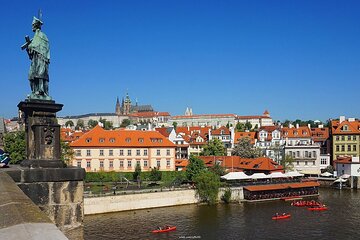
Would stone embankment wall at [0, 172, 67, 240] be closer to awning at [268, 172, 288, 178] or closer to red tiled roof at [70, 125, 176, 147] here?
awning at [268, 172, 288, 178]

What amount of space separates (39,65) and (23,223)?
6.29 metres

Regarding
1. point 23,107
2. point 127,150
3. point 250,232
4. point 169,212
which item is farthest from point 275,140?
point 23,107

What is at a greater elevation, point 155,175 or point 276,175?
point 276,175

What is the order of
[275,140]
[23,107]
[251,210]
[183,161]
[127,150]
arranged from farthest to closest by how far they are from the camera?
[275,140] → [183,161] → [127,150] → [251,210] → [23,107]

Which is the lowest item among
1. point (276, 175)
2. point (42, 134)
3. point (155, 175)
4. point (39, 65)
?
point (155, 175)

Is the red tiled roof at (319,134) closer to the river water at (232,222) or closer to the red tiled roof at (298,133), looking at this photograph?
the red tiled roof at (298,133)

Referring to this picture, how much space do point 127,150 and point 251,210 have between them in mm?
24049

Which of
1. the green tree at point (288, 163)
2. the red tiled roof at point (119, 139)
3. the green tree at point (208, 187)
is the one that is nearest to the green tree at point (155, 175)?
the red tiled roof at point (119, 139)

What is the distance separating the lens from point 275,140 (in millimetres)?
80188

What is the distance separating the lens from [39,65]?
9.41 meters

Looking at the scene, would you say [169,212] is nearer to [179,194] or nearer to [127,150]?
[179,194]

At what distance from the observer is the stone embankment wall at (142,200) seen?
3966cm

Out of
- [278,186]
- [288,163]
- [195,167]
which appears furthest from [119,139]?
[288,163]

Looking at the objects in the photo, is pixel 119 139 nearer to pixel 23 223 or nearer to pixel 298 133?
pixel 298 133
